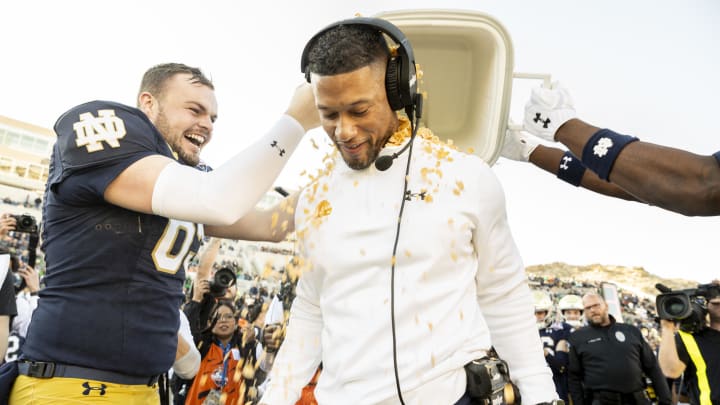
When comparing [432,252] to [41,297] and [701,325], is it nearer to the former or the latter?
[41,297]

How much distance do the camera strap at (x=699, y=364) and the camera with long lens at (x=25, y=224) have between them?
608cm

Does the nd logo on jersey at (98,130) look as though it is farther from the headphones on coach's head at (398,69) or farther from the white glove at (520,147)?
the white glove at (520,147)

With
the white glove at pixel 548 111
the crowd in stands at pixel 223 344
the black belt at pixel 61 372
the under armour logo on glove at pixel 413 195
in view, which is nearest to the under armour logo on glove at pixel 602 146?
the white glove at pixel 548 111

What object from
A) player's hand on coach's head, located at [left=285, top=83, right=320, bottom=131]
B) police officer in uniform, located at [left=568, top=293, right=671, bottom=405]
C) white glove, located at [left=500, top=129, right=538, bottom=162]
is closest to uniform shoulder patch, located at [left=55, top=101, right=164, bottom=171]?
player's hand on coach's head, located at [left=285, top=83, right=320, bottom=131]

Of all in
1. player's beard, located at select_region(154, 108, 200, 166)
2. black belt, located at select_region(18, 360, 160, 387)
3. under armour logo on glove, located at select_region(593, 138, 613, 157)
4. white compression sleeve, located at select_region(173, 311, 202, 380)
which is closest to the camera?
black belt, located at select_region(18, 360, 160, 387)

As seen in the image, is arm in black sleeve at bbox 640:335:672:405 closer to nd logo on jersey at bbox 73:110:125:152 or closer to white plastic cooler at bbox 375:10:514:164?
white plastic cooler at bbox 375:10:514:164

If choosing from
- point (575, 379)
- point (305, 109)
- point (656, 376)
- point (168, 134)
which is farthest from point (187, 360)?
point (656, 376)

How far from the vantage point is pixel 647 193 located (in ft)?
5.04

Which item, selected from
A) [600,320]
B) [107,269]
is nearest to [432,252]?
[107,269]

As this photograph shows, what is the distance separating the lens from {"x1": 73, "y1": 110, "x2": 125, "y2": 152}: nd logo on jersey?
155 centimetres

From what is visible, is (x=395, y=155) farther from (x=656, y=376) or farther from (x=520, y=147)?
(x=656, y=376)

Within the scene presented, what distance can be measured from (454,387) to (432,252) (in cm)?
39

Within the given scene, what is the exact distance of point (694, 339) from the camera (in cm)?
481

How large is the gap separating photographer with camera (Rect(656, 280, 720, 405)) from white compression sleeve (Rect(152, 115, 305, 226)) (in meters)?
4.31
